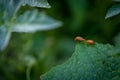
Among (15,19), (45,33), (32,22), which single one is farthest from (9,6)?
(45,33)

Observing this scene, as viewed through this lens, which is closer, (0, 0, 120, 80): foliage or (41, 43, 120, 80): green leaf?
(41, 43, 120, 80): green leaf

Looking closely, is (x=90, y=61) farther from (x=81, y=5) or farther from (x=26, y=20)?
(x=81, y=5)

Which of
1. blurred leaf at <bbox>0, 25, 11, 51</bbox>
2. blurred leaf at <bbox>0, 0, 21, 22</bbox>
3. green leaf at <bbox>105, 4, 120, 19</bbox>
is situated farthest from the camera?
blurred leaf at <bbox>0, 25, 11, 51</bbox>

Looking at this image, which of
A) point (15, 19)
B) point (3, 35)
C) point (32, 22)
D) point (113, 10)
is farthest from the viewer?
point (32, 22)

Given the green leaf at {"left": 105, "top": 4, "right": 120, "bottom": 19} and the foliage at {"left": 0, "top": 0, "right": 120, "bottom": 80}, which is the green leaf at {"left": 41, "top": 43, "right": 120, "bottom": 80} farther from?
the foliage at {"left": 0, "top": 0, "right": 120, "bottom": 80}

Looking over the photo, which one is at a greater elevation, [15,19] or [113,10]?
[113,10]

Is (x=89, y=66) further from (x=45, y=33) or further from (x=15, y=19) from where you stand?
(x=45, y=33)

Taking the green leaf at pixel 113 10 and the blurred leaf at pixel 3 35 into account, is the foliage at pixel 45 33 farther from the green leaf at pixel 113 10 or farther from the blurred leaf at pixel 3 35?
the green leaf at pixel 113 10

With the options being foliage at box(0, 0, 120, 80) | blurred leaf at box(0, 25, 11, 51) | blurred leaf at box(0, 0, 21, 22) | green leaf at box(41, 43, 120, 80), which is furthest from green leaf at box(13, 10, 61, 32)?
green leaf at box(41, 43, 120, 80)
